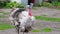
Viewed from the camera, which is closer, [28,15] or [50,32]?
[28,15]

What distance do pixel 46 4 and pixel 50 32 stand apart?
1410 centimetres

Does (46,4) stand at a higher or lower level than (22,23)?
lower

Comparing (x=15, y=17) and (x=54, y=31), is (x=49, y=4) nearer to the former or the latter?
(x=54, y=31)

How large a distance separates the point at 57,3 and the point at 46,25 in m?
12.5

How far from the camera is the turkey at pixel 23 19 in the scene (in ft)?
23.7

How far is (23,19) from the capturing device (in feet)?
23.9

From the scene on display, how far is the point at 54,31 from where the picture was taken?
1118 cm

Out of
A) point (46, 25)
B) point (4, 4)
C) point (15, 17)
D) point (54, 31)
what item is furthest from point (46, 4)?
point (15, 17)

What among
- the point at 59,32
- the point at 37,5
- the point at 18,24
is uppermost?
the point at 18,24

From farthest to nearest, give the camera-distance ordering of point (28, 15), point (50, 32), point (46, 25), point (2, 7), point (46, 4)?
point (46, 4) < point (2, 7) < point (46, 25) < point (50, 32) < point (28, 15)

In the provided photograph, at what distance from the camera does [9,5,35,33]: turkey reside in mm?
7238

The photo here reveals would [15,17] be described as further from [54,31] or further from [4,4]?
[4,4]

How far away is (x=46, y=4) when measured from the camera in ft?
81.6

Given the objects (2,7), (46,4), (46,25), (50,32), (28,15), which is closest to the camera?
(28,15)
